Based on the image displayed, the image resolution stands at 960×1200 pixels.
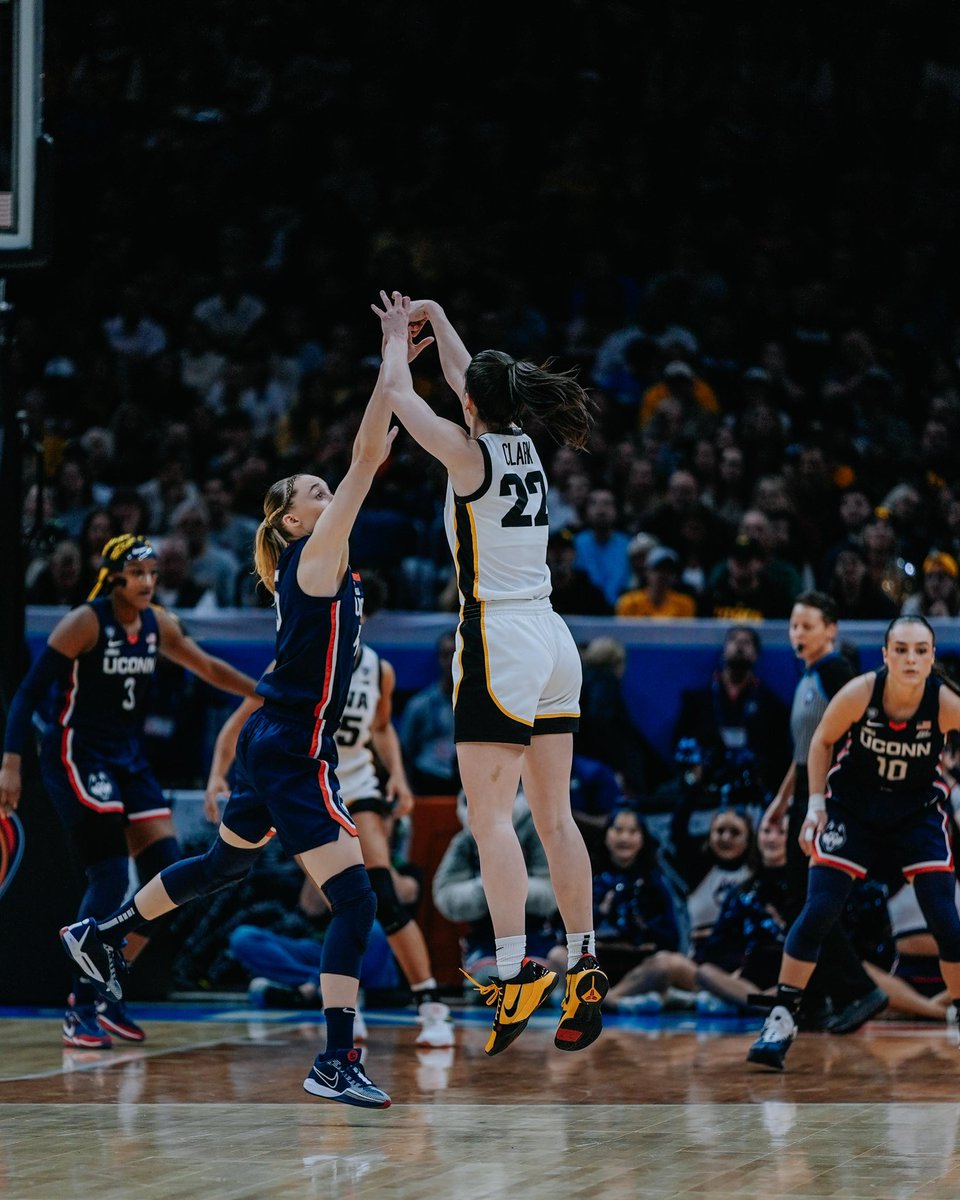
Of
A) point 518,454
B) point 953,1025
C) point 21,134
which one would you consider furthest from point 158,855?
point 953,1025

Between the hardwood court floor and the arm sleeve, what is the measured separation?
1.35 meters

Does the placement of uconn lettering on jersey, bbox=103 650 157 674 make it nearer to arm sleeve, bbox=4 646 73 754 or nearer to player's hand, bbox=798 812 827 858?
arm sleeve, bbox=4 646 73 754

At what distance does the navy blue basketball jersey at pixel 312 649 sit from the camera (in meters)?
5.85

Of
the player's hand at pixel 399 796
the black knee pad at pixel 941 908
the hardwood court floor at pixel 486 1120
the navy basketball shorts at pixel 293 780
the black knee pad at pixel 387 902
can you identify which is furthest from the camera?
the player's hand at pixel 399 796

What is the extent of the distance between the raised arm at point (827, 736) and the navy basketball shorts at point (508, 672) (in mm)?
1715

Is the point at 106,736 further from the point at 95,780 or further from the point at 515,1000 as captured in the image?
the point at 515,1000

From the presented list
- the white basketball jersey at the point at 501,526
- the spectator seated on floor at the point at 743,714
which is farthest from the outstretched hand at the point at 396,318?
the spectator seated on floor at the point at 743,714

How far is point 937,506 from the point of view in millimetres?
11719

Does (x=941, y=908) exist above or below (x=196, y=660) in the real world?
below

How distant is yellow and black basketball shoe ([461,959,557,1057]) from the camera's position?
18.2 feet

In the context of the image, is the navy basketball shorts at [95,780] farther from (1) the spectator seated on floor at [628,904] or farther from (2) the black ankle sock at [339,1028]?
(1) the spectator seated on floor at [628,904]

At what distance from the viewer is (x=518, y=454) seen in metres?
5.70

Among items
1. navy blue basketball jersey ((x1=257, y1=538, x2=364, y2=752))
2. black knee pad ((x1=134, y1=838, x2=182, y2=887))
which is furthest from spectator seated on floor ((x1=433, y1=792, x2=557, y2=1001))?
navy blue basketball jersey ((x1=257, y1=538, x2=364, y2=752))

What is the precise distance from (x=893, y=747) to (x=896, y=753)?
27mm
